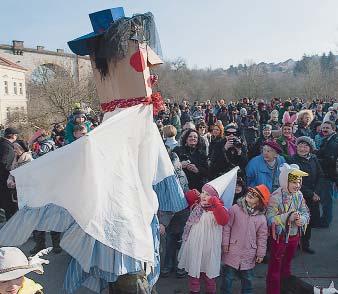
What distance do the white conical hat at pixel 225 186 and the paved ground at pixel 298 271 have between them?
3.35 ft

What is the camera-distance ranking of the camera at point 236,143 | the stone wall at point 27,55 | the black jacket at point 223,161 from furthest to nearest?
the stone wall at point 27,55
the camera at point 236,143
the black jacket at point 223,161

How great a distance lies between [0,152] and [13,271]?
3986 mm

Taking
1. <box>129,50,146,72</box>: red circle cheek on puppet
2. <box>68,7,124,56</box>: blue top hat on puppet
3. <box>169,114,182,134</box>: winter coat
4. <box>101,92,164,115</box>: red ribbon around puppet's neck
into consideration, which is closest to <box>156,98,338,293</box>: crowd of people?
<box>101,92,164,115</box>: red ribbon around puppet's neck

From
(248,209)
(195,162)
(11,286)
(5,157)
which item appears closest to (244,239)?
(248,209)

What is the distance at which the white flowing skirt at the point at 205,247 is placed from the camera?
3559 mm

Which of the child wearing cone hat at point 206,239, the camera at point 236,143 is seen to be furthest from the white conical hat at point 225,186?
the camera at point 236,143

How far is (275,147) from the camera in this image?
4453mm

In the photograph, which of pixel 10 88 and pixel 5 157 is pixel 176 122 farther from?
pixel 10 88

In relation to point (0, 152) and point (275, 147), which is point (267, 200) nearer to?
point (275, 147)

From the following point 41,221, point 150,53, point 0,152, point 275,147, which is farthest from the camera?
point 0,152

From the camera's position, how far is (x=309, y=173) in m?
4.90

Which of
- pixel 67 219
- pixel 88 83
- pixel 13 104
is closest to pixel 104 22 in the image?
pixel 67 219

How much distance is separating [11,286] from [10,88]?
44.6m

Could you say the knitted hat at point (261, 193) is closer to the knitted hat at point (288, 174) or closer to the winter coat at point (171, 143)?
the knitted hat at point (288, 174)
